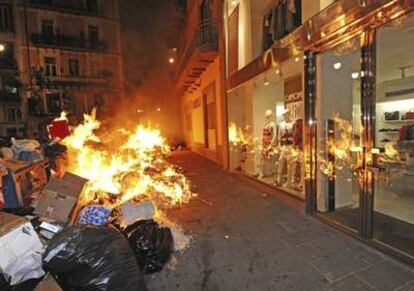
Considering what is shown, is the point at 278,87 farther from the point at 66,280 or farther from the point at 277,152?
the point at 66,280

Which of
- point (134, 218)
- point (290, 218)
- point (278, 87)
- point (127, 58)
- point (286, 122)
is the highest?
point (127, 58)

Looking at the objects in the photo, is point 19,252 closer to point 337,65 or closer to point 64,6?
point 337,65

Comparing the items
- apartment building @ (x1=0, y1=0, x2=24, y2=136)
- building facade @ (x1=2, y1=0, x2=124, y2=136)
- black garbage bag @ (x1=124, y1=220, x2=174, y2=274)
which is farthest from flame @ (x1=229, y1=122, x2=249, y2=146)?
apartment building @ (x1=0, y1=0, x2=24, y2=136)

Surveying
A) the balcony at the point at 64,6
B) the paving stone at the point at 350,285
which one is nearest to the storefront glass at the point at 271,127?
the paving stone at the point at 350,285

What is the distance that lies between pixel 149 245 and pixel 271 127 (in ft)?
15.9

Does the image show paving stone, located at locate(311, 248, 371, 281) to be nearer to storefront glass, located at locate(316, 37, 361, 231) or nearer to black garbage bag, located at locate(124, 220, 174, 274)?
storefront glass, located at locate(316, 37, 361, 231)

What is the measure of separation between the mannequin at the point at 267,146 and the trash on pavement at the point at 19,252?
218 inches

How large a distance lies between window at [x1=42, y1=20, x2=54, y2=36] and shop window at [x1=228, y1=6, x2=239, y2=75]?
68.4 ft

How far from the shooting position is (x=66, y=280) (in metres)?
2.20

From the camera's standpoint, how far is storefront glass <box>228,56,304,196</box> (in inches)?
236

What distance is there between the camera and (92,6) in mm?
25156

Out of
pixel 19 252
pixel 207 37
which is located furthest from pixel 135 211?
pixel 207 37

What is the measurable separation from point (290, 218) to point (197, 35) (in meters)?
8.02

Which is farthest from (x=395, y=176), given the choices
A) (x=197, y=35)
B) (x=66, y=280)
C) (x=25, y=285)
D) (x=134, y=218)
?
(x=197, y=35)
